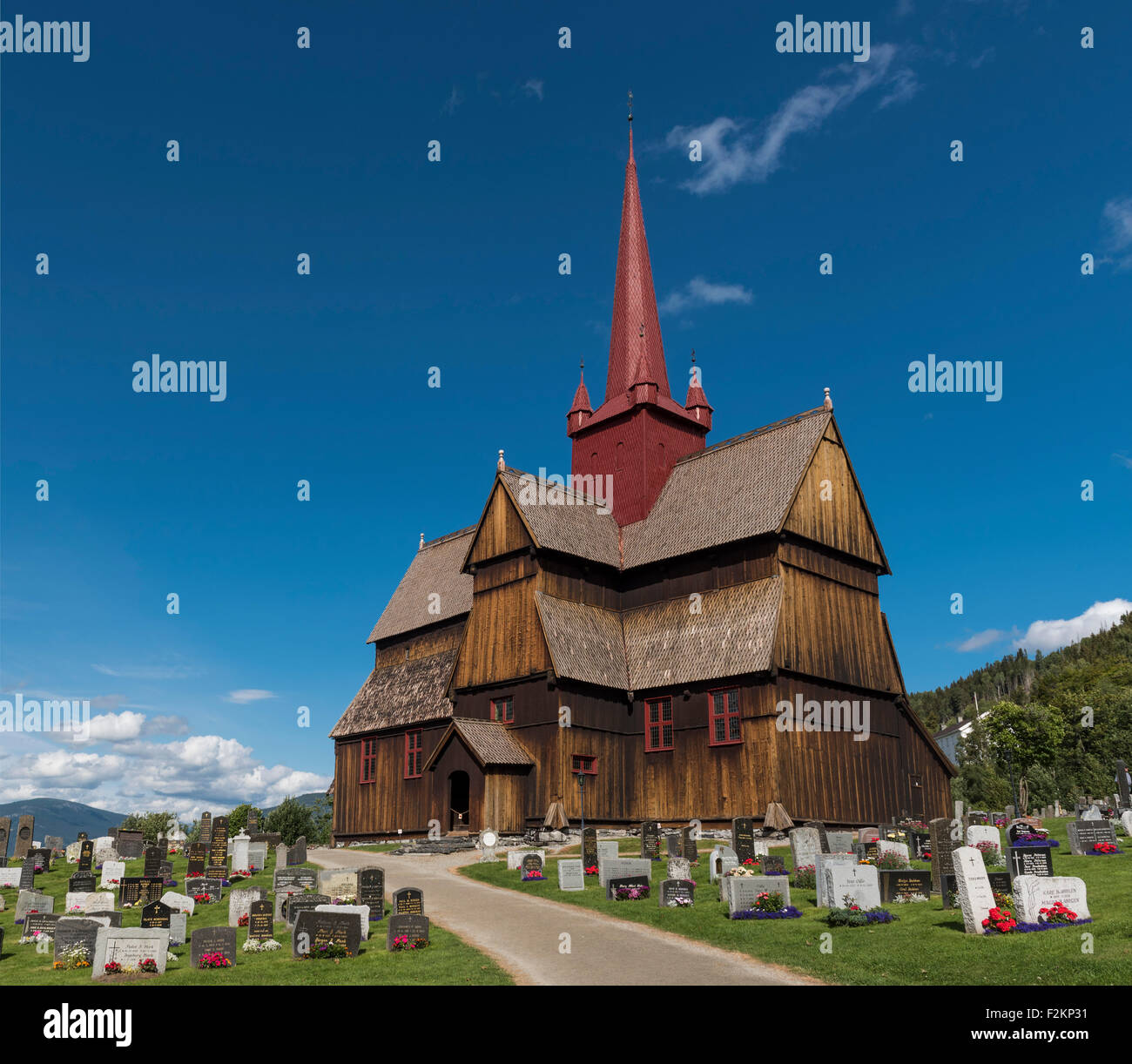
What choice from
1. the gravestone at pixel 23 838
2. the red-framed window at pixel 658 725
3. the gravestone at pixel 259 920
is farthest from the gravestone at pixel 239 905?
the gravestone at pixel 23 838

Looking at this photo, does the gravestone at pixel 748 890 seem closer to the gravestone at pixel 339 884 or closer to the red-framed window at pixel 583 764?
the gravestone at pixel 339 884

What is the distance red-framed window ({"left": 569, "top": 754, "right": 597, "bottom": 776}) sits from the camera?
34888 millimetres

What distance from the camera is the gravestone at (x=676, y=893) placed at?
2005 centimetres

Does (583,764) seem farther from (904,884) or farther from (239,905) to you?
(904,884)

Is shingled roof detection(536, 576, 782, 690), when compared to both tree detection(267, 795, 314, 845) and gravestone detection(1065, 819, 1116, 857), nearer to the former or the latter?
gravestone detection(1065, 819, 1116, 857)

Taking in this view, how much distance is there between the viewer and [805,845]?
Result: 24312 mm

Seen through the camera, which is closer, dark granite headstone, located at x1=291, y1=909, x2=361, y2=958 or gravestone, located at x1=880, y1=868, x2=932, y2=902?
dark granite headstone, located at x1=291, y1=909, x2=361, y2=958

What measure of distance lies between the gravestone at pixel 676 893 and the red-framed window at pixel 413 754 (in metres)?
23.1

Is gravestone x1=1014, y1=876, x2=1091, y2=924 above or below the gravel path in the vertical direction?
above

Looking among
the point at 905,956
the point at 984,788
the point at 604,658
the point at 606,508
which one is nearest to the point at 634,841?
the point at 604,658

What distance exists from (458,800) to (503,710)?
472 centimetres

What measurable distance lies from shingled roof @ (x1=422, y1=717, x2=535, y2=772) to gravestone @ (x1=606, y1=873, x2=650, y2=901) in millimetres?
13030

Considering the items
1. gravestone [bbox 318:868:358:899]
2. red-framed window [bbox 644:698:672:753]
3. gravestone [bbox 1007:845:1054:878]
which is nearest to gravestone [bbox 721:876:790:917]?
gravestone [bbox 1007:845:1054:878]

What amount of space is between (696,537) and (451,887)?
18322mm
